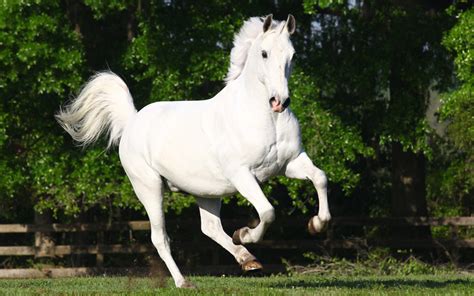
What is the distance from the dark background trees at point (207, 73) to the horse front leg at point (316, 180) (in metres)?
8.19

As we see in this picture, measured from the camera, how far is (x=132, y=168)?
11.4m

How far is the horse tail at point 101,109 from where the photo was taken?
40.4 ft

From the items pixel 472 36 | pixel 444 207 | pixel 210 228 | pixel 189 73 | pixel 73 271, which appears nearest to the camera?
pixel 210 228

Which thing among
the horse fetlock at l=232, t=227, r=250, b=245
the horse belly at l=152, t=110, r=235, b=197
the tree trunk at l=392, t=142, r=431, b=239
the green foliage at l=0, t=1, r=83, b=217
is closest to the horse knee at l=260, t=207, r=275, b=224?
the horse fetlock at l=232, t=227, r=250, b=245

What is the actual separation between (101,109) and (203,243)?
30.7 feet

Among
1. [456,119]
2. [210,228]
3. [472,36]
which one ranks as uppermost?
[472,36]

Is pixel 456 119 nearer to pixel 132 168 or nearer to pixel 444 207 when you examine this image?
pixel 444 207

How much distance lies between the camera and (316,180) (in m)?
9.46

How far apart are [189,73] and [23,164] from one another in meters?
3.48

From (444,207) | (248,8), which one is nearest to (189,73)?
(248,8)

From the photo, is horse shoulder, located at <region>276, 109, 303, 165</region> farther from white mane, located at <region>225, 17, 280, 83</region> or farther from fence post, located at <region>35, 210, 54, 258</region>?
fence post, located at <region>35, 210, 54, 258</region>

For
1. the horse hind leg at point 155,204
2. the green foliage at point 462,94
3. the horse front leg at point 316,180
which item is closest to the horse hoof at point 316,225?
the horse front leg at point 316,180

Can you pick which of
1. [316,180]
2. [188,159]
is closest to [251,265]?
[316,180]

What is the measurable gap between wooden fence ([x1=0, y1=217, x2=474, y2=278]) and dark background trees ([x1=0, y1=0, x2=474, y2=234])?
677 millimetres
